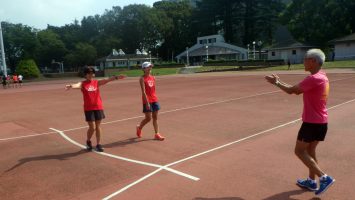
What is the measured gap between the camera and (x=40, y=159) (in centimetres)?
754

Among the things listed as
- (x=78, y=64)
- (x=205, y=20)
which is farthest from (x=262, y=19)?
(x=78, y=64)

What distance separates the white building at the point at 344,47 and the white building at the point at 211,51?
2491 cm

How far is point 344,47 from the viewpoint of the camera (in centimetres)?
5912

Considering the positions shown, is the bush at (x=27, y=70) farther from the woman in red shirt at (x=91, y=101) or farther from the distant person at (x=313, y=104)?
the distant person at (x=313, y=104)

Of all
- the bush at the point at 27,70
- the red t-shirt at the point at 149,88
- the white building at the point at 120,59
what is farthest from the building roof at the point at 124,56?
the red t-shirt at the point at 149,88

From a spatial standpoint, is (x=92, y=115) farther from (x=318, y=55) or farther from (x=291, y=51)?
(x=291, y=51)

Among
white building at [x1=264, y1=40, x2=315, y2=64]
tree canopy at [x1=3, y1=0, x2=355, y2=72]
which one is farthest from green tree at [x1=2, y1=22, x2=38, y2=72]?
white building at [x1=264, y1=40, x2=315, y2=64]

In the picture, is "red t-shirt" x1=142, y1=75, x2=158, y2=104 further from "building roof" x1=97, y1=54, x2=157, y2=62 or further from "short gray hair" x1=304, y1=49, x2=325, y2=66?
"building roof" x1=97, y1=54, x2=157, y2=62

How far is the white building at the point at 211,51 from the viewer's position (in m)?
84.1

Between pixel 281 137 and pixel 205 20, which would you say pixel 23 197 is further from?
pixel 205 20

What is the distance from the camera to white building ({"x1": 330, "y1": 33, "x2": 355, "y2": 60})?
190 feet

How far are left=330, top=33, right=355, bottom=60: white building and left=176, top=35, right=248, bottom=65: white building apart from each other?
81.7 feet

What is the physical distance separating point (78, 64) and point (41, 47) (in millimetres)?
11146

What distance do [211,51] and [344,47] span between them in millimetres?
34067
